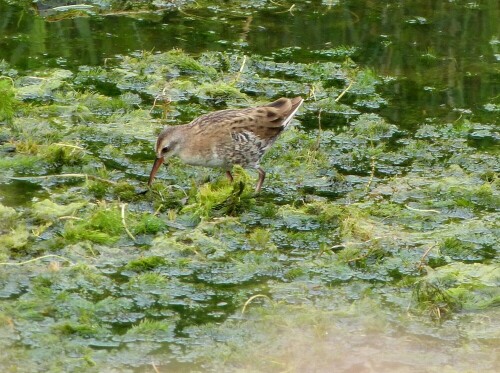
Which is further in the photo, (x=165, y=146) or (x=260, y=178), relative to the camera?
(x=260, y=178)

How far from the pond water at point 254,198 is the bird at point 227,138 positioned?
26cm

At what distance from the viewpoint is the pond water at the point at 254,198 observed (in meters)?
7.08

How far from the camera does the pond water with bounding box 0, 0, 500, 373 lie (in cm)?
708

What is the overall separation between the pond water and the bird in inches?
10.4

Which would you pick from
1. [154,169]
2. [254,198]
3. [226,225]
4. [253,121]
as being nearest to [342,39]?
[253,121]

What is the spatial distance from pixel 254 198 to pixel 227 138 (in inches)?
25.7

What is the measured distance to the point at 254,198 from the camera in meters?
9.29

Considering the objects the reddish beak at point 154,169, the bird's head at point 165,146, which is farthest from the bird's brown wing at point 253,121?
the reddish beak at point 154,169

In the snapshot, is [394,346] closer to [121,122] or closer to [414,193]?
[414,193]

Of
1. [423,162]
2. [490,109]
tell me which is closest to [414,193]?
[423,162]

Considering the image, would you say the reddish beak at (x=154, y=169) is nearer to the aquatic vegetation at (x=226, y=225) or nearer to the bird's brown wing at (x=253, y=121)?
the aquatic vegetation at (x=226, y=225)

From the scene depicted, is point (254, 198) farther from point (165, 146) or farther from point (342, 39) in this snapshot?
point (342, 39)

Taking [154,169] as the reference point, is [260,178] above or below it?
below

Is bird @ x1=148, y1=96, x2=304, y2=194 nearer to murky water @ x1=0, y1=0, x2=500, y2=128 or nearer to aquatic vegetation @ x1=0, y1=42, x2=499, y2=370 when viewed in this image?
aquatic vegetation @ x1=0, y1=42, x2=499, y2=370
